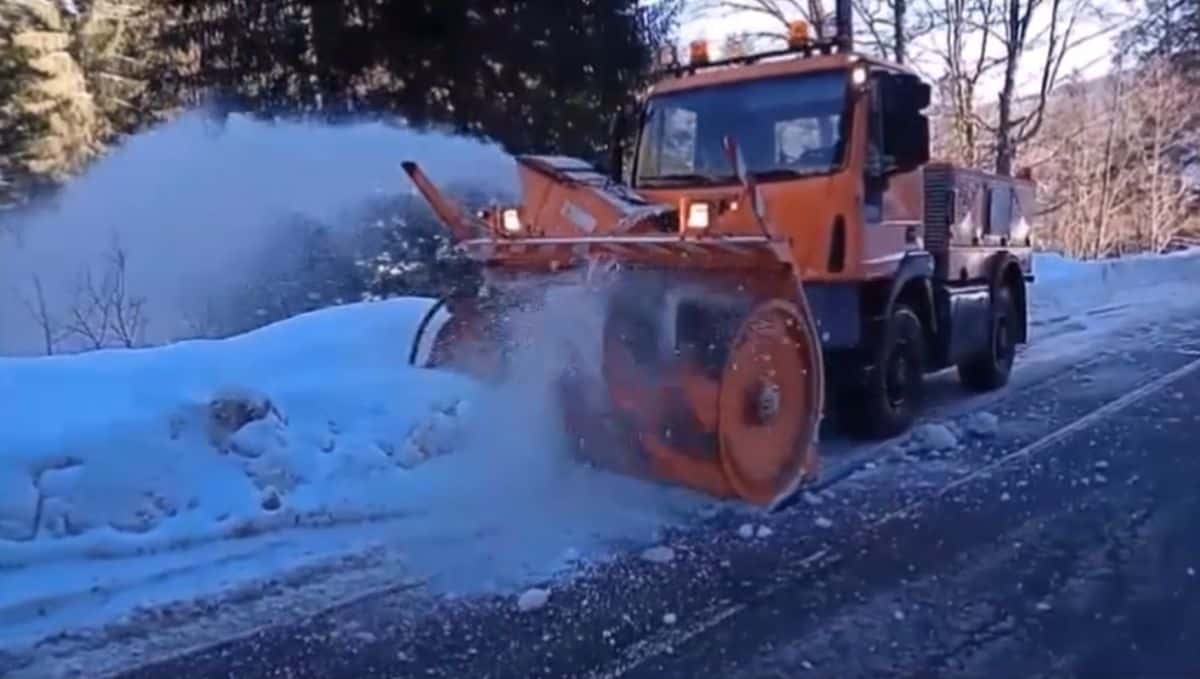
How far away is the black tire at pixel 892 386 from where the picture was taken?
756cm

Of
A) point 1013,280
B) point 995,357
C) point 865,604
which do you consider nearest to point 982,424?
point 995,357

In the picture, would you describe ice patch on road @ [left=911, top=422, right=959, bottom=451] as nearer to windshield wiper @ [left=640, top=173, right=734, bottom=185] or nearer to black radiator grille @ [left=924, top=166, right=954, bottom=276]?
black radiator grille @ [left=924, top=166, right=954, bottom=276]

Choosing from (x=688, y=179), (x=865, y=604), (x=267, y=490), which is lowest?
(x=865, y=604)

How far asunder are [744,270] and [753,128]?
5.48 ft

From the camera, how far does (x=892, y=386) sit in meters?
7.79

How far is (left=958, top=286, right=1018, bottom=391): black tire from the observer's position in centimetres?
951

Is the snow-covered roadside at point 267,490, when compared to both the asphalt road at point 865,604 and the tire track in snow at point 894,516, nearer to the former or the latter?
the asphalt road at point 865,604

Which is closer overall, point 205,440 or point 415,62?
point 205,440

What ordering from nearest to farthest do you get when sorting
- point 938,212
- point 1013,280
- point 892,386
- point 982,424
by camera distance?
1. point 892,386
2. point 982,424
3. point 938,212
4. point 1013,280

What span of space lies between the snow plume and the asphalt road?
6.47 metres

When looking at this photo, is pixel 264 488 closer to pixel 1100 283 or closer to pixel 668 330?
pixel 668 330

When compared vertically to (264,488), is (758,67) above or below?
above

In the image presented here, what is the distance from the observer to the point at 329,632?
430 centimetres

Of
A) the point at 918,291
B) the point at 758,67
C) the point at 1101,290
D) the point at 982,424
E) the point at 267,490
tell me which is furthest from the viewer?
the point at 1101,290
